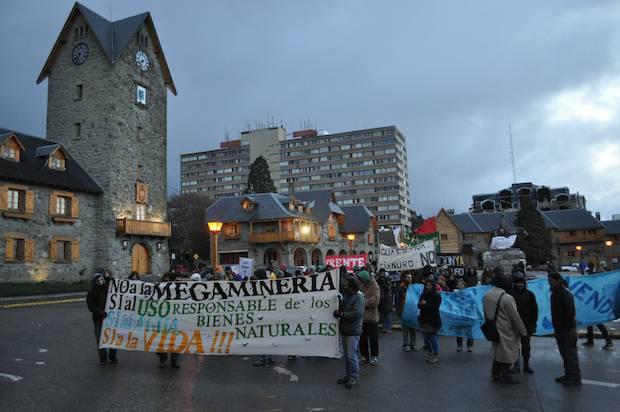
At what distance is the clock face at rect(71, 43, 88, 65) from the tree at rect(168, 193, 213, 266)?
32.8 metres

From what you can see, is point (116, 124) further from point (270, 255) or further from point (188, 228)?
point (188, 228)

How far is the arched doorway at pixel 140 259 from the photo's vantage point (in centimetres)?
3969

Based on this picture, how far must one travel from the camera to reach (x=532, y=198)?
101438 millimetres

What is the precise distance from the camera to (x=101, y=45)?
39719mm

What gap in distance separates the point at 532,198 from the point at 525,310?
336ft

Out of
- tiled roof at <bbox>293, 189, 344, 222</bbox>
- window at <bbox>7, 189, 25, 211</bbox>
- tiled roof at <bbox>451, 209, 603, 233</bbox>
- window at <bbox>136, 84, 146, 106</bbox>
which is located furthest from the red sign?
tiled roof at <bbox>451, 209, 603, 233</bbox>

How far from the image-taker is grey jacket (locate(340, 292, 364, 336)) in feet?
26.9

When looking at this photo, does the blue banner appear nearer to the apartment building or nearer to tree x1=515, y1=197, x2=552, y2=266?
tree x1=515, y1=197, x2=552, y2=266

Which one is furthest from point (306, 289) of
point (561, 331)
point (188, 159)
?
point (188, 159)

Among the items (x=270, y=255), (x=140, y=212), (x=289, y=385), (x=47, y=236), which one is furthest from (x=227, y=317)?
(x=270, y=255)

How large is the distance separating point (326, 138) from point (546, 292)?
114605mm

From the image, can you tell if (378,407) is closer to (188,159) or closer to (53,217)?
(53,217)

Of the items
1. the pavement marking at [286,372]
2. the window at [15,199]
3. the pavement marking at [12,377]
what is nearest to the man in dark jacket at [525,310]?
the pavement marking at [286,372]

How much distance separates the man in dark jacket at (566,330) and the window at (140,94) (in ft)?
132
